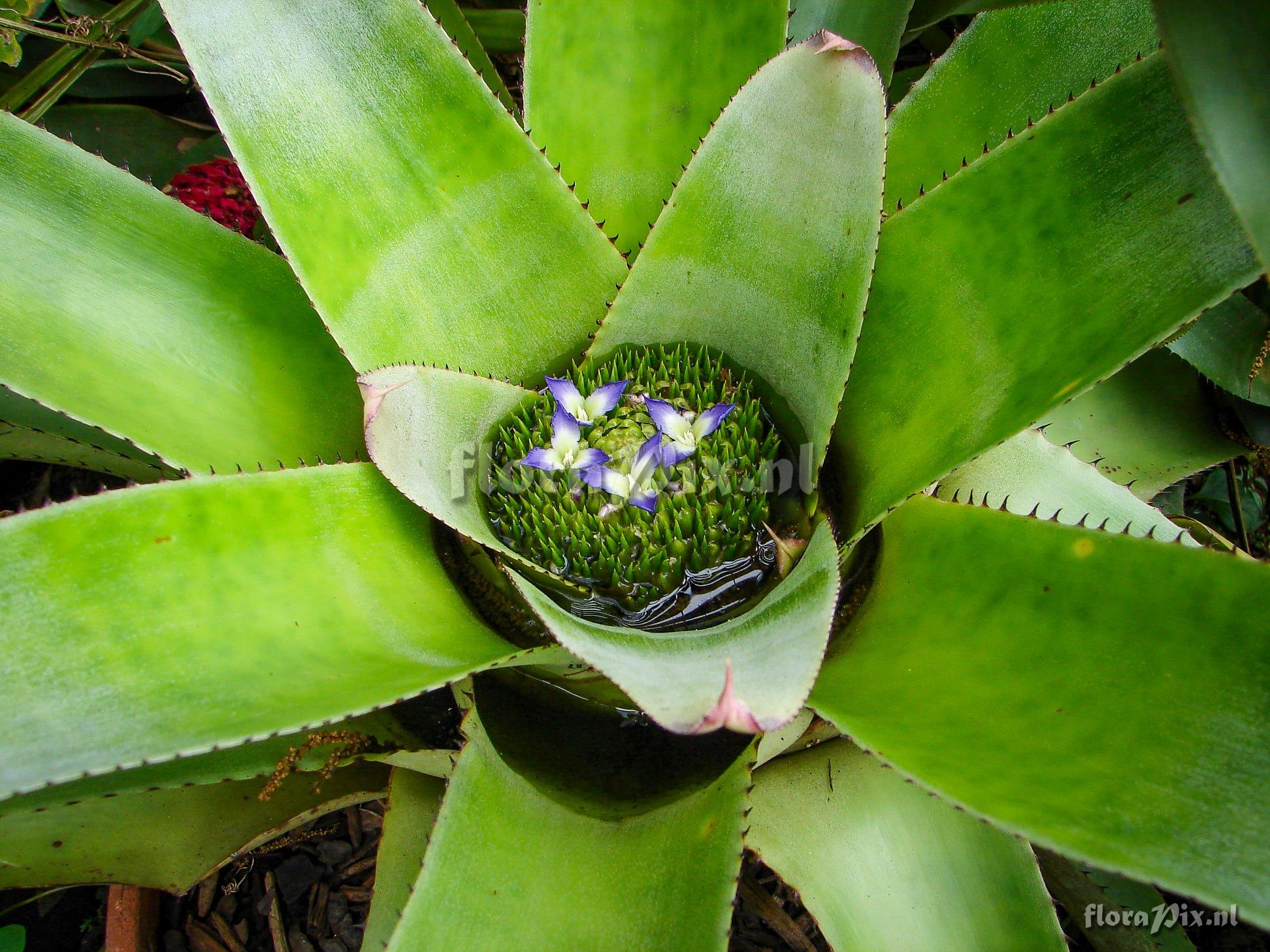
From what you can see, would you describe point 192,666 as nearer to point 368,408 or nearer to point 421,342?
point 368,408

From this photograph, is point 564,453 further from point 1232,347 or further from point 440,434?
point 1232,347

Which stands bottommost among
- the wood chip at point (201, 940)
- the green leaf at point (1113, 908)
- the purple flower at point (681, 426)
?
the green leaf at point (1113, 908)

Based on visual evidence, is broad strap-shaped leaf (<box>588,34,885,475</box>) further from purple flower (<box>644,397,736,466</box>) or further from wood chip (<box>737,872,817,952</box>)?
wood chip (<box>737,872,817,952</box>)

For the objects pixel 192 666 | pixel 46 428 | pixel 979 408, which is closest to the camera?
pixel 192 666

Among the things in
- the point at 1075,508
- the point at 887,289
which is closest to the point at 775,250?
the point at 887,289

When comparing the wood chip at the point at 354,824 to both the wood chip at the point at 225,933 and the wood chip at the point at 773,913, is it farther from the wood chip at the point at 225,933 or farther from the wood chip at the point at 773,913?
the wood chip at the point at 773,913

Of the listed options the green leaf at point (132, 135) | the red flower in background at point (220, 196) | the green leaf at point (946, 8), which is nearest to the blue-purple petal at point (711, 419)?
the green leaf at point (946, 8)

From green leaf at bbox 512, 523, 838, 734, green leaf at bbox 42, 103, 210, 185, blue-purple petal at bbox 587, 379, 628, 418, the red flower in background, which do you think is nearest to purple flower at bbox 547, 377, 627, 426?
blue-purple petal at bbox 587, 379, 628, 418

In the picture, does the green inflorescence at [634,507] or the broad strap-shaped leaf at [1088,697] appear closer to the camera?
the broad strap-shaped leaf at [1088,697]
